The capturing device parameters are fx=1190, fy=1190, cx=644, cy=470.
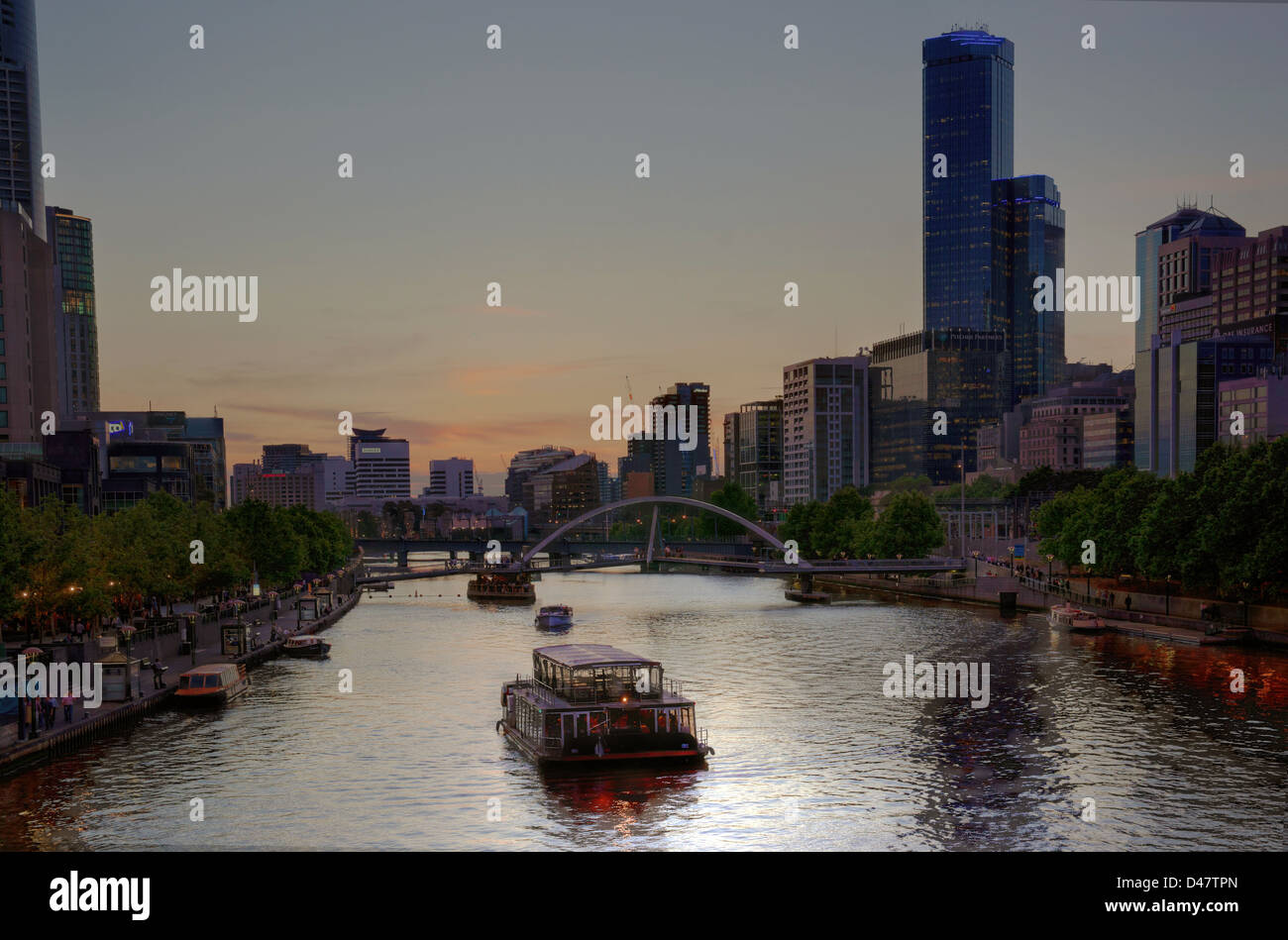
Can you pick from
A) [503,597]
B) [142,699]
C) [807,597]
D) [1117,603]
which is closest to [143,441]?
[503,597]

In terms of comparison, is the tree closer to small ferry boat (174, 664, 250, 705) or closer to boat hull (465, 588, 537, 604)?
boat hull (465, 588, 537, 604)

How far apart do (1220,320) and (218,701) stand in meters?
171

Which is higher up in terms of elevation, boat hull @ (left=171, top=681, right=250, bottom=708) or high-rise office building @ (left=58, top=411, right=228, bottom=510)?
high-rise office building @ (left=58, top=411, right=228, bottom=510)

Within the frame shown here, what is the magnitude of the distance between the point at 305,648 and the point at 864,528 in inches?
2967

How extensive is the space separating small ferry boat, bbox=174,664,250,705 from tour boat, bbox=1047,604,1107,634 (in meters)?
45.8

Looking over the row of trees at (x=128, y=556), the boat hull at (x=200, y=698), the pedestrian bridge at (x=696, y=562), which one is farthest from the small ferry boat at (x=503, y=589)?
the boat hull at (x=200, y=698)

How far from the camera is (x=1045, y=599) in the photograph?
273ft

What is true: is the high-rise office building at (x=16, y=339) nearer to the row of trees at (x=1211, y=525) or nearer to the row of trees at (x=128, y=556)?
the row of trees at (x=128, y=556)

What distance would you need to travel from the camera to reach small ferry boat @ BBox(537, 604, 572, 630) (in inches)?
3105

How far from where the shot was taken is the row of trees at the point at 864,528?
116m

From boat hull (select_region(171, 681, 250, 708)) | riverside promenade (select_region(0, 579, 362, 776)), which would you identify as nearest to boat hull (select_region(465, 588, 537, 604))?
riverside promenade (select_region(0, 579, 362, 776))

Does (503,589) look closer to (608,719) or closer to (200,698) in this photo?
(200,698)
